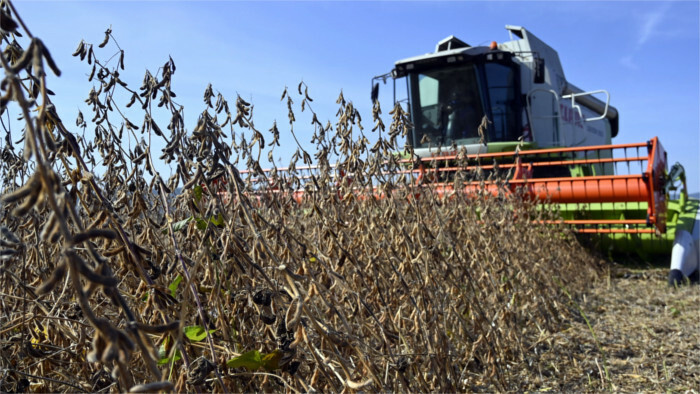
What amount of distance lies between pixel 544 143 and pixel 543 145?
7cm

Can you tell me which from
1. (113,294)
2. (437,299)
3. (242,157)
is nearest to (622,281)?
(437,299)

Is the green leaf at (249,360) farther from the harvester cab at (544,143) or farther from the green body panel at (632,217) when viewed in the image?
the green body panel at (632,217)

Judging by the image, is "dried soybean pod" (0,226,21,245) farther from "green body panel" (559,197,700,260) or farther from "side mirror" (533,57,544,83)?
"side mirror" (533,57,544,83)

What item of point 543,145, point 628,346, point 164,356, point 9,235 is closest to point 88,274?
point 9,235

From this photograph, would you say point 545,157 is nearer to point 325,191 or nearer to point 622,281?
point 622,281

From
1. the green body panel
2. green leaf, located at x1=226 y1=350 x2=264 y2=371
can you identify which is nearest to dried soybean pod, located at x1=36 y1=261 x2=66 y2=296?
green leaf, located at x1=226 y1=350 x2=264 y2=371

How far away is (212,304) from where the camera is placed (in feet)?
5.04

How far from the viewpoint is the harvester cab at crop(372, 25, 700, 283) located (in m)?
5.66

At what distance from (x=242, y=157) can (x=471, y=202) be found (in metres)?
2.23

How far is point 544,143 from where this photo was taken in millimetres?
8852

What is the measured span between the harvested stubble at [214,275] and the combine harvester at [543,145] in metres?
2.54

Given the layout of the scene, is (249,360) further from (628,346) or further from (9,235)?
(628,346)

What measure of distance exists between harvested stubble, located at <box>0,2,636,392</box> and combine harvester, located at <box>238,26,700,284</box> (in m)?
2.54

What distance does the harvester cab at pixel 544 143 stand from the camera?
5.66 m
